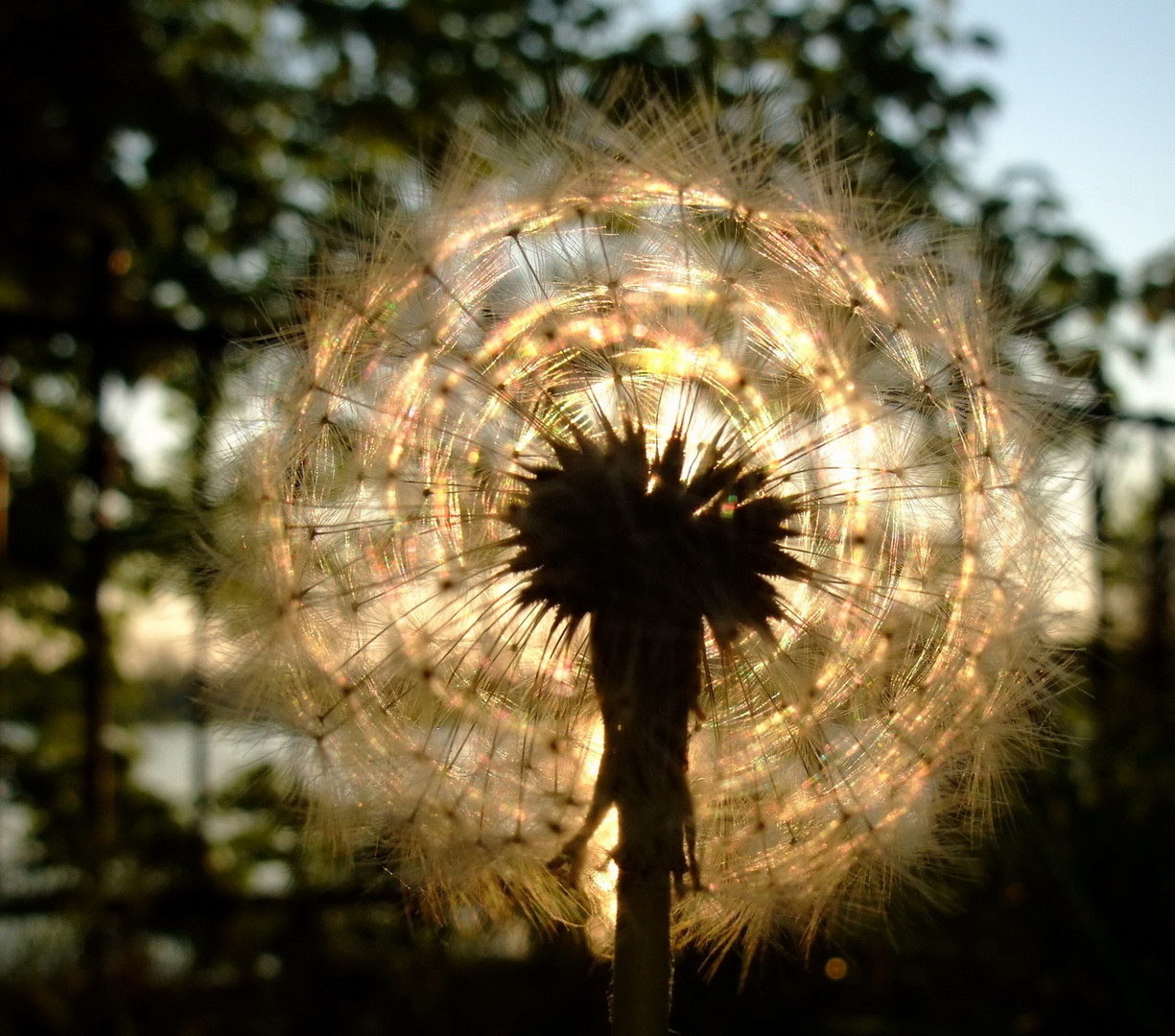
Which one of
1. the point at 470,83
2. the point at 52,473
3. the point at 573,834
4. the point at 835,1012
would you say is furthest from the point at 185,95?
the point at 835,1012

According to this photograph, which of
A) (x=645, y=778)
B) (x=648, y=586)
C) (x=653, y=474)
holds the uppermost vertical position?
(x=653, y=474)

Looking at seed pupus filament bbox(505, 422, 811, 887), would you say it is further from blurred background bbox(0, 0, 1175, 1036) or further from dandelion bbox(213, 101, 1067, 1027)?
blurred background bbox(0, 0, 1175, 1036)

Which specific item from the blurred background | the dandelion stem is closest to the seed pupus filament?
the dandelion stem

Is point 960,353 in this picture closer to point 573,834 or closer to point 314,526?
point 573,834

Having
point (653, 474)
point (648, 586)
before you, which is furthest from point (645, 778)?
point (653, 474)

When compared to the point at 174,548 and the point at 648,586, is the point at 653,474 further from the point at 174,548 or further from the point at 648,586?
the point at 174,548

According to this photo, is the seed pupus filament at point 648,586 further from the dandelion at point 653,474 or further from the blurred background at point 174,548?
the blurred background at point 174,548
